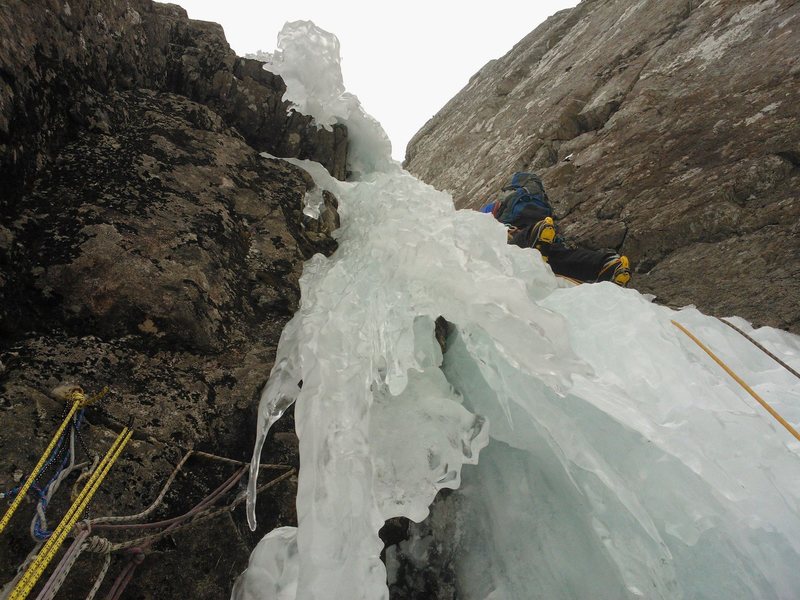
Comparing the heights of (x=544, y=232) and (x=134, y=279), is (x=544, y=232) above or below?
below

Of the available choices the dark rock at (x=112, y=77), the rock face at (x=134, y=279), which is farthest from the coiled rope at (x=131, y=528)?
the dark rock at (x=112, y=77)

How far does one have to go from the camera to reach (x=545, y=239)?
4934 millimetres

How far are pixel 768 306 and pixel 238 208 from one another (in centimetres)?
443

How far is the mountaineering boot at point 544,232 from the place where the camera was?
491 cm

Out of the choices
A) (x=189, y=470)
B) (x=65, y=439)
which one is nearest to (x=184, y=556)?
(x=189, y=470)

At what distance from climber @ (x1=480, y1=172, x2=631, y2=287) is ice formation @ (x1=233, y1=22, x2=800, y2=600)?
5.22 feet

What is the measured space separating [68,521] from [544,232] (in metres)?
4.65

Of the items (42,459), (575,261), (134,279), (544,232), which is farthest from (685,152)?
(42,459)

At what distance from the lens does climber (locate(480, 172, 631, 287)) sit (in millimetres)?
4648

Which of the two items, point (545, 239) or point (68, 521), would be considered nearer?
point (68, 521)

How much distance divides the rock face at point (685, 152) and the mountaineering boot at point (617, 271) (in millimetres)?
381

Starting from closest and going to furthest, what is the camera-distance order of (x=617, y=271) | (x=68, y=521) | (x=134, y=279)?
(x=68, y=521) < (x=134, y=279) < (x=617, y=271)

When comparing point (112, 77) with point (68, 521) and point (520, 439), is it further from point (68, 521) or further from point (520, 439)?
point (520, 439)

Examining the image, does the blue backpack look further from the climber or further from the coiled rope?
the coiled rope
